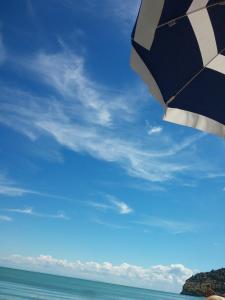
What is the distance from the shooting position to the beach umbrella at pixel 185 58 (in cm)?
295

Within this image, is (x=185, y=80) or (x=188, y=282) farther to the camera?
(x=188, y=282)

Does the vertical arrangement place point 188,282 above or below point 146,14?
above

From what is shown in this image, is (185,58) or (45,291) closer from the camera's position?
(185,58)

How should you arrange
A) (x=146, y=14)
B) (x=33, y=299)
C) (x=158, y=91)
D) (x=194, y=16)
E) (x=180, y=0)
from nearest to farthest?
1. (x=146, y=14)
2. (x=180, y=0)
3. (x=194, y=16)
4. (x=158, y=91)
5. (x=33, y=299)

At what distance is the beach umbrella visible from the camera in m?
2.95

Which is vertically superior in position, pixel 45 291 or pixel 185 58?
pixel 185 58

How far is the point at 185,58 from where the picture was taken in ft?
11.4

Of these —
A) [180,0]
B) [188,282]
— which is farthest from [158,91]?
[188,282]

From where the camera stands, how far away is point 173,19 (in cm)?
306

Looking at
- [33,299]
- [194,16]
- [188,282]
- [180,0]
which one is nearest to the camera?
[180,0]

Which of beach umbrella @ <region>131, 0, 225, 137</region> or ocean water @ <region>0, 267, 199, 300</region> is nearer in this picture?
beach umbrella @ <region>131, 0, 225, 137</region>

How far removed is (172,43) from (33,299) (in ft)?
156

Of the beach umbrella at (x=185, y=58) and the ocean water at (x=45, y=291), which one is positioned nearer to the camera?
the beach umbrella at (x=185, y=58)

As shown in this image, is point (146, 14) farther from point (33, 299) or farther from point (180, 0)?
point (33, 299)
